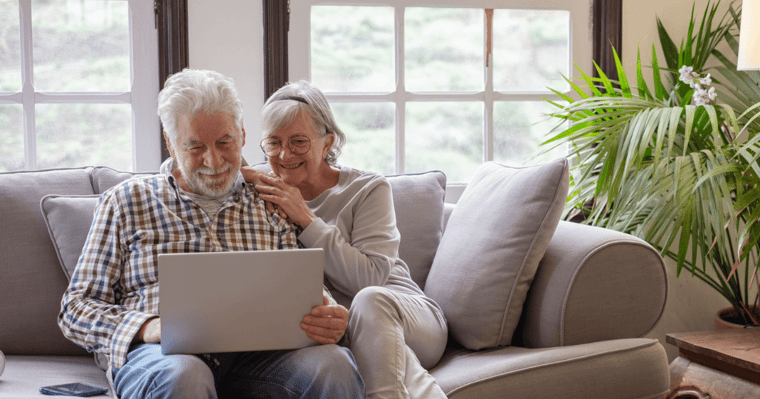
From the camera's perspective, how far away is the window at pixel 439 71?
8.18ft

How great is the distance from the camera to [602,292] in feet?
5.16

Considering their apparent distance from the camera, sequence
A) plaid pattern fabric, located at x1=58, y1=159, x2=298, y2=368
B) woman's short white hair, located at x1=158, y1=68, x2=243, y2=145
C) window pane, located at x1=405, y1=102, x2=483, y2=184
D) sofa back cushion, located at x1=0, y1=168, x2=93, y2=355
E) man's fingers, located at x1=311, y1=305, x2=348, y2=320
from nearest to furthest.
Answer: man's fingers, located at x1=311, y1=305, x2=348, y2=320
plaid pattern fabric, located at x1=58, y1=159, x2=298, y2=368
woman's short white hair, located at x1=158, y1=68, x2=243, y2=145
sofa back cushion, located at x1=0, y1=168, x2=93, y2=355
window pane, located at x1=405, y1=102, x2=483, y2=184

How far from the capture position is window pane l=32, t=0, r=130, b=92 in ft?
7.42

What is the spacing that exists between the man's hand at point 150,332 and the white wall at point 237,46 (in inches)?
44.2

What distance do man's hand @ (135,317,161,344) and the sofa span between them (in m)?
0.23

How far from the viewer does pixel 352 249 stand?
63.6 inches

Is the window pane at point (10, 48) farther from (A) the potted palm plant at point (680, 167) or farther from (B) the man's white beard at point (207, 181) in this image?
(A) the potted palm plant at point (680, 167)

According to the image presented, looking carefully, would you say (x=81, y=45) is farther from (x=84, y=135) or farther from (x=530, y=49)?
(x=530, y=49)

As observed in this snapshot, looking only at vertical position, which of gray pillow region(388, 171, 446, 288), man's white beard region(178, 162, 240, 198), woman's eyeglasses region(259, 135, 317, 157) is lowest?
gray pillow region(388, 171, 446, 288)

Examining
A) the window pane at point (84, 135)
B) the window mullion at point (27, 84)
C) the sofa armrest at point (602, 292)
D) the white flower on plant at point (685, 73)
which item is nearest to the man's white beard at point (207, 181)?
the sofa armrest at point (602, 292)

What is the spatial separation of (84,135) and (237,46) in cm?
63

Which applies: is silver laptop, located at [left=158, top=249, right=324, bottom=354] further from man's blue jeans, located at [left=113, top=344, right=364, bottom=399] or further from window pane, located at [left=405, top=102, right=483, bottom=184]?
window pane, located at [left=405, top=102, right=483, bottom=184]

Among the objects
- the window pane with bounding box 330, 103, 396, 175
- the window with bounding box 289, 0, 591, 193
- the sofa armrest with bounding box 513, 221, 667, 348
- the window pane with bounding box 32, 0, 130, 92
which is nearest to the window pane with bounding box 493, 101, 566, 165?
the window with bounding box 289, 0, 591, 193

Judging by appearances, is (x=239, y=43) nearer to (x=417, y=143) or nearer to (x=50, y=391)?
(x=417, y=143)
